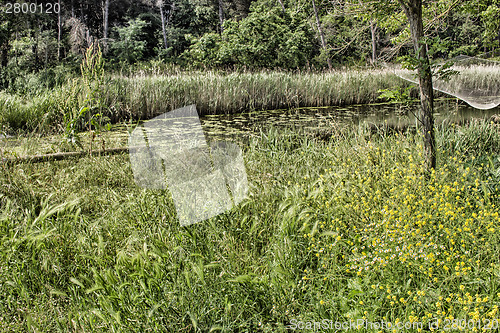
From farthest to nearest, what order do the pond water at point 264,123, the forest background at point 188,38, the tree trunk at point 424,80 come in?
1. the forest background at point 188,38
2. the pond water at point 264,123
3. the tree trunk at point 424,80

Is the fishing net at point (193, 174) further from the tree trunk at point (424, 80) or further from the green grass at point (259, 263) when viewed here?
the tree trunk at point (424, 80)

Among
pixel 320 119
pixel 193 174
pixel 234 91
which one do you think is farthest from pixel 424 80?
pixel 234 91

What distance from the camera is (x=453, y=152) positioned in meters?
3.54

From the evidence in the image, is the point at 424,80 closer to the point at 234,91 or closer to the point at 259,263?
the point at 259,263

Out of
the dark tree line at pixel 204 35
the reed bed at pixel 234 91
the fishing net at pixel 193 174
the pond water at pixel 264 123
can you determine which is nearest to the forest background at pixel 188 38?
the dark tree line at pixel 204 35

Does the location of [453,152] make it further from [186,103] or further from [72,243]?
[186,103]

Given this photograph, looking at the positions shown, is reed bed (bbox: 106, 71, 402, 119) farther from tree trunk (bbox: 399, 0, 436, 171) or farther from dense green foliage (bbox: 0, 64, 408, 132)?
tree trunk (bbox: 399, 0, 436, 171)

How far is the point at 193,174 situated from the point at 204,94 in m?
6.18

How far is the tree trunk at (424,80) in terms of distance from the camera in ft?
8.49

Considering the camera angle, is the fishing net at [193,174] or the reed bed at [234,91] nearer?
the fishing net at [193,174]

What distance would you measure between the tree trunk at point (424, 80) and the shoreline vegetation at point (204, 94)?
4541 millimetres

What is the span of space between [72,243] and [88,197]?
0.91 metres

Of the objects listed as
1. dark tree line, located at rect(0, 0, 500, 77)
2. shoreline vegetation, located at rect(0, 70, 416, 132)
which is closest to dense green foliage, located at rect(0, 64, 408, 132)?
shoreline vegetation, located at rect(0, 70, 416, 132)

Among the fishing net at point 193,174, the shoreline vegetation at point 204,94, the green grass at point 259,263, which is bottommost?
the green grass at point 259,263
